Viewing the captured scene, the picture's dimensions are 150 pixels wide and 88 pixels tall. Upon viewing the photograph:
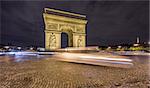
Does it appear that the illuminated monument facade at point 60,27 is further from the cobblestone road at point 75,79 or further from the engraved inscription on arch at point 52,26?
the cobblestone road at point 75,79

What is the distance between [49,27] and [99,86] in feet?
66.2

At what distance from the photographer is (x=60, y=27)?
23.7 m

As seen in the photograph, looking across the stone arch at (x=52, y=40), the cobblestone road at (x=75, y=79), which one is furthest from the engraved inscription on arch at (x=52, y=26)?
the cobblestone road at (x=75, y=79)

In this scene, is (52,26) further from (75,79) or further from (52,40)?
(75,79)

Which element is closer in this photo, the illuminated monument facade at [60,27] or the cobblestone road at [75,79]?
the cobblestone road at [75,79]

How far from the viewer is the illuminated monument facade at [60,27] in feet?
73.5

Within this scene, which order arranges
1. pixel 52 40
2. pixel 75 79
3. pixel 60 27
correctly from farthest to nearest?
pixel 60 27
pixel 52 40
pixel 75 79

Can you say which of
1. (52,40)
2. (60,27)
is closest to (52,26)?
(60,27)

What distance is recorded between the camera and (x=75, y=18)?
2544 centimetres

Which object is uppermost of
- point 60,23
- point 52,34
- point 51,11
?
point 51,11

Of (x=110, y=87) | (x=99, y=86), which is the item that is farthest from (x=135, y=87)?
(x=99, y=86)

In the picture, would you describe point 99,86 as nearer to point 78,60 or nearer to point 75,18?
point 78,60

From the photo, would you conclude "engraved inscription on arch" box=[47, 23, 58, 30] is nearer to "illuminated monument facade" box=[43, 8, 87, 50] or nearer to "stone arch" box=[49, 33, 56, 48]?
"illuminated monument facade" box=[43, 8, 87, 50]

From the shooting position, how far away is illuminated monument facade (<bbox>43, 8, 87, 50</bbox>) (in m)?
22.4
